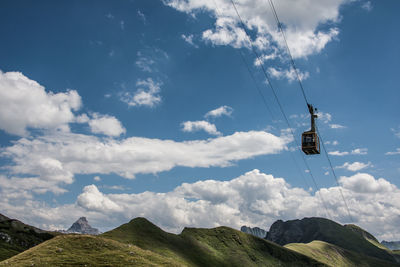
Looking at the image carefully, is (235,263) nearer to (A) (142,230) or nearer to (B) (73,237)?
(A) (142,230)

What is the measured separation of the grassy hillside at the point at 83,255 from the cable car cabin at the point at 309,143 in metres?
41.0

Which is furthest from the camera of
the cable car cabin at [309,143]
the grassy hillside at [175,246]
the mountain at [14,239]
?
the mountain at [14,239]

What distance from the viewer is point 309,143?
60.3m

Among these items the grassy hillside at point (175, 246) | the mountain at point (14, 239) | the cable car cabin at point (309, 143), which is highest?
the cable car cabin at point (309, 143)

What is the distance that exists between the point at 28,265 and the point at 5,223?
536 feet

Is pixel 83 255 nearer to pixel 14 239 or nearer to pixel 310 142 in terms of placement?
pixel 310 142

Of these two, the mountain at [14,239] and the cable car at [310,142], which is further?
the mountain at [14,239]

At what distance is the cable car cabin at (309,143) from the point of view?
60.0m

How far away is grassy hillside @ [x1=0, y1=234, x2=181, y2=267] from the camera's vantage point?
2532 inches

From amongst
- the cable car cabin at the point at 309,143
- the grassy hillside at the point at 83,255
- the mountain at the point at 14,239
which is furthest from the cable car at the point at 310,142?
the mountain at the point at 14,239

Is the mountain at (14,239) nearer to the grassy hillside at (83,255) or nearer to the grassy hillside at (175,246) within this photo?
the grassy hillside at (175,246)

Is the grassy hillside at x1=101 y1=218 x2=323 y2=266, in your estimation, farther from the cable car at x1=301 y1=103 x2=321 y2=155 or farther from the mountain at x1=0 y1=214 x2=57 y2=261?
the cable car at x1=301 y1=103 x2=321 y2=155

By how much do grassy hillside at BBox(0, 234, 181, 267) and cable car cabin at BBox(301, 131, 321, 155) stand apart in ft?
135

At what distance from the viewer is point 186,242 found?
585 ft
